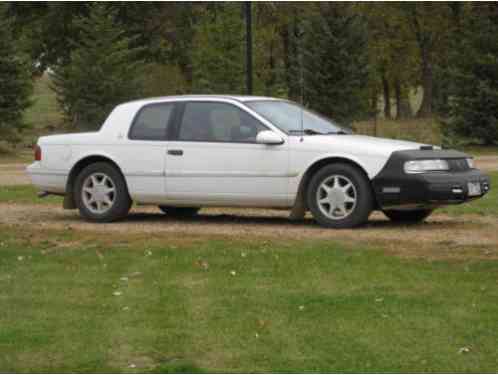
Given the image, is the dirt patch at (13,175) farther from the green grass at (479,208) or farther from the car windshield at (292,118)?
the car windshield at (292,118)

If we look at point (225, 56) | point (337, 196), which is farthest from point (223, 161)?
point (225, 56)

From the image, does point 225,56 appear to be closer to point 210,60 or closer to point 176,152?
point 210,60

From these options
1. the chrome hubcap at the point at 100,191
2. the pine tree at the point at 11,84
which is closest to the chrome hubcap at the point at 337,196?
the chrome hubcap at the point at 100,191

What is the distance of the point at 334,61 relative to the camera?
46.2 meters

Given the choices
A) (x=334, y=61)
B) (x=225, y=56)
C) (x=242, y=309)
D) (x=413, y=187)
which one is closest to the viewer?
(x=242, y=309)

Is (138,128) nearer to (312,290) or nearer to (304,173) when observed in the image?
(304,173)

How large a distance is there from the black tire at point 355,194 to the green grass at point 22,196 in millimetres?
6084

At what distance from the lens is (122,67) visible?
45.3 m

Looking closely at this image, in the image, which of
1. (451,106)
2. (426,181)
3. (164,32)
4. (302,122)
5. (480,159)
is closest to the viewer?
(426,181)

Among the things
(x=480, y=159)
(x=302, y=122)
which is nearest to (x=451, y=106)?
(x=480, y=159)

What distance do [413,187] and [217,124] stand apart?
95.1 inches

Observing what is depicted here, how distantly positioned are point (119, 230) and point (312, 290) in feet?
16.0

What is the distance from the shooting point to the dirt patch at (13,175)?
2453 cm

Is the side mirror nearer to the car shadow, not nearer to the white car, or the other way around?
the white car
